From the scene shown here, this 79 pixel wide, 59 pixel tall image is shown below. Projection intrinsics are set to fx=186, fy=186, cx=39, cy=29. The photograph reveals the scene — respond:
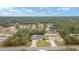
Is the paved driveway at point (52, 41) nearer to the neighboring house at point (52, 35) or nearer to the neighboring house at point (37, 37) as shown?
the neighboring house at point (52, 35)

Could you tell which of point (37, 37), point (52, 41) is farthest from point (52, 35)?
point (37, 37)

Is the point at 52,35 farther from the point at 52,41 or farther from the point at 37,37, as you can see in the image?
the point at 37,37

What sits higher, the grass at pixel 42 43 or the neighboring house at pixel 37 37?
the neighboring house at pixel 37 37

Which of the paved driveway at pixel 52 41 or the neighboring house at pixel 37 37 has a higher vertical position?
the neighboring house at pixel 37 37

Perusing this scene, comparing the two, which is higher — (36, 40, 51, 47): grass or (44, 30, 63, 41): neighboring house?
(44, 30, 63, 41): neighboring house

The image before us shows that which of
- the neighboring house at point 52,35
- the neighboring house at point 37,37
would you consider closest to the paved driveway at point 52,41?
the neighboring house at point 52,35

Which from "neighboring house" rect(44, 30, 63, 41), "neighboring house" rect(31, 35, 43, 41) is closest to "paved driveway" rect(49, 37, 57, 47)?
"neighboring house" rect(44, 30, 63, 41)

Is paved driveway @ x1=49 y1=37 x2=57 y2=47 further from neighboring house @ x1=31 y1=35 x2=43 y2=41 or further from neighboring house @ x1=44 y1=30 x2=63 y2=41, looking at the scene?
neighboring house @ x1=31 y1=35 x2=43 y2=41

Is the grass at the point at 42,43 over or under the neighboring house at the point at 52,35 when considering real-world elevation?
under
